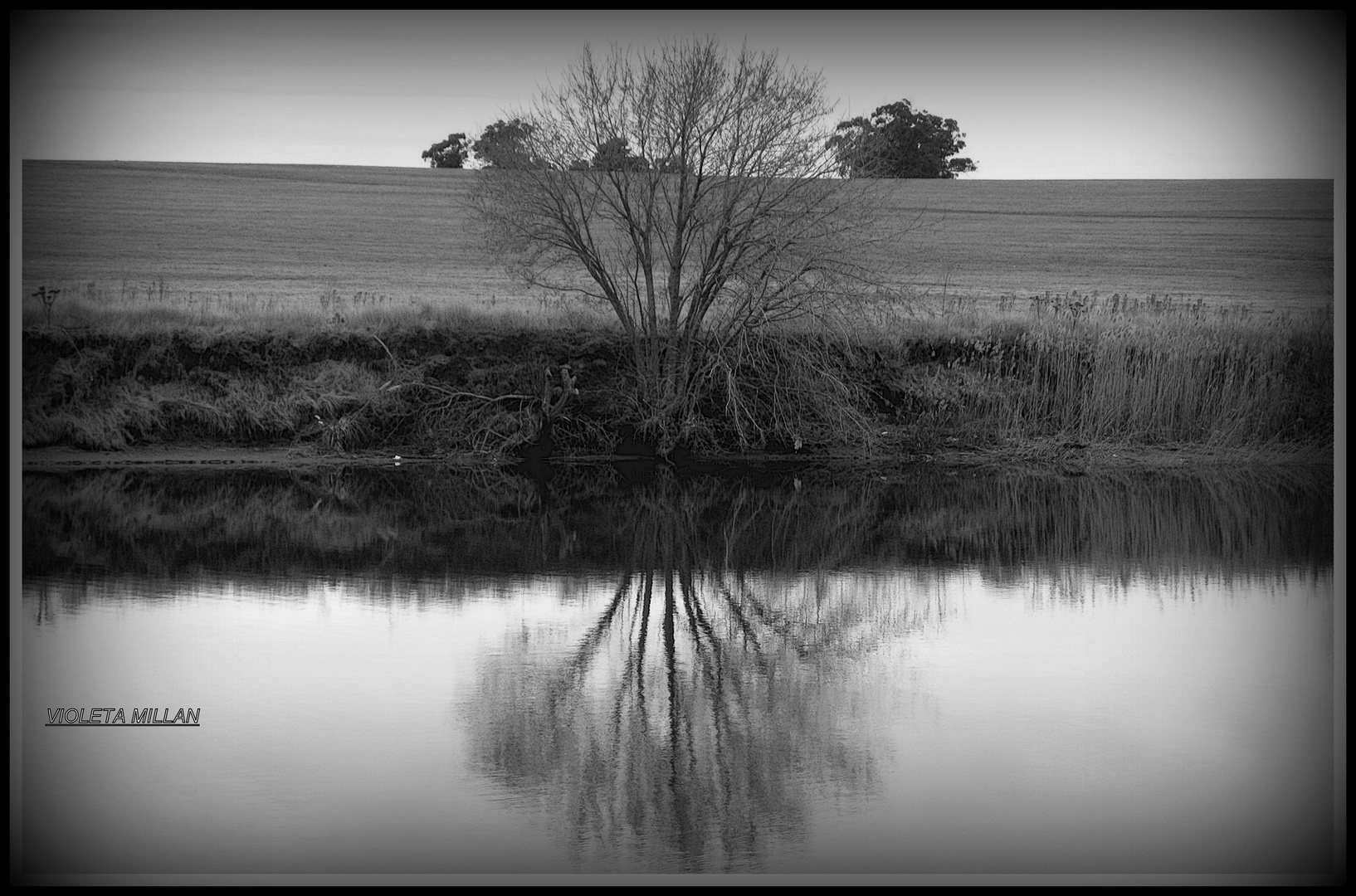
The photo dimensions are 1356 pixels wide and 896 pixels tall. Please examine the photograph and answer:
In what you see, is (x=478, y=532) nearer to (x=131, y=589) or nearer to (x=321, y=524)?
(x=321, y=524)

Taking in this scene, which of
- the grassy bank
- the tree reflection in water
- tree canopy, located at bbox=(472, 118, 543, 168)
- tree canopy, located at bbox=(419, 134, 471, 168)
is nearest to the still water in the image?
the tree reflection in water

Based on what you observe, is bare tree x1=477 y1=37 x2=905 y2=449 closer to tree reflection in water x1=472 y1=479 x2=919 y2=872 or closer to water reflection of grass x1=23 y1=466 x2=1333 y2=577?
water reflection of grass x1=23 y1=466 x2=1333 y2=577

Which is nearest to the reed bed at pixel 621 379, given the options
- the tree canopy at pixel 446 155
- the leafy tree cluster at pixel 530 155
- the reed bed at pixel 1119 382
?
the reed bed at pixel 1119 382

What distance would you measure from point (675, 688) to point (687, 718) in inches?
32.6

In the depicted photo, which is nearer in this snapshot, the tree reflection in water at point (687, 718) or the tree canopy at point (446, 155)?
the tree reflection in water at point (687, 718)

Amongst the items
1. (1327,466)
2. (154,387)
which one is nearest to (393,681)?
(154,387)

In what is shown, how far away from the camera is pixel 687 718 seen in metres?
9.64

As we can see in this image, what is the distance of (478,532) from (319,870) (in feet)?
31.7

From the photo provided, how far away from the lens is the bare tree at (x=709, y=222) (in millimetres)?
21922

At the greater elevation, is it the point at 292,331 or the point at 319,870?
the point at 292,331

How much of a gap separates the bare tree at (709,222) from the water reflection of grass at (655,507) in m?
2.09

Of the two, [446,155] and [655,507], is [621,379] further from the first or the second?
[446,155]

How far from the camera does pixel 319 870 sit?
7480 millimetres

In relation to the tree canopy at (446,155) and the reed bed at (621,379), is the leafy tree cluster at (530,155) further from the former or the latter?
the tree canopy at (446,155)
